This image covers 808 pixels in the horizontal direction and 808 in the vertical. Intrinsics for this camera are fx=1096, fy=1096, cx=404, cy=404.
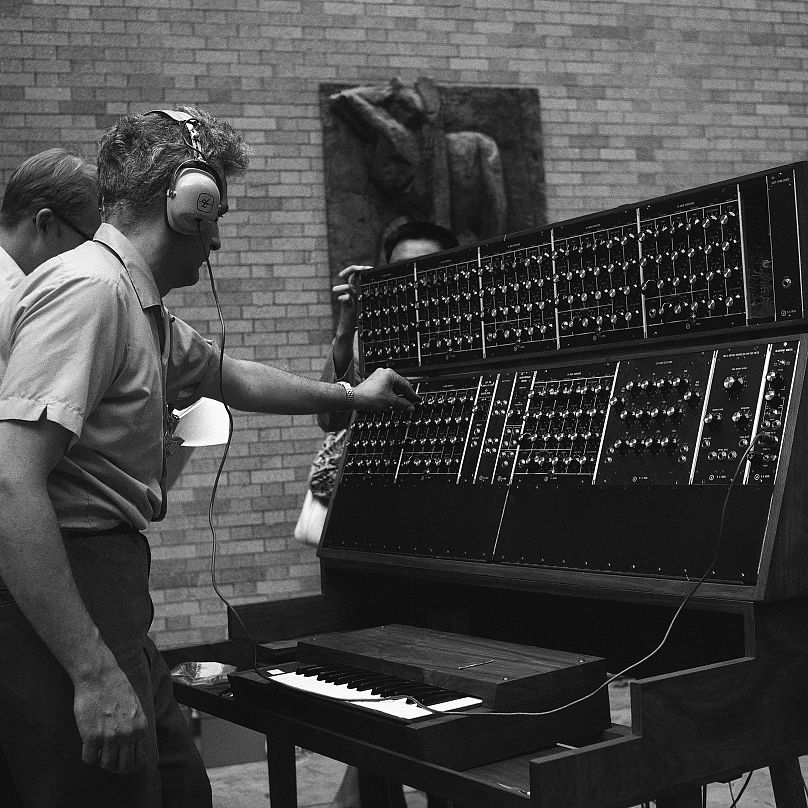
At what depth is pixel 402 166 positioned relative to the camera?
252 inches

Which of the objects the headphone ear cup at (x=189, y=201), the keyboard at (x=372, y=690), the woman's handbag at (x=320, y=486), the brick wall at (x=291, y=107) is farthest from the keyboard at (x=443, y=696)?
the brick wall at (x=291, y=107)

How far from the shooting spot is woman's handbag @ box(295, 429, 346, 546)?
12.9 ft

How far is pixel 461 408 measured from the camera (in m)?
2.67

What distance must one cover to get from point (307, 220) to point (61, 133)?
145 centimetres

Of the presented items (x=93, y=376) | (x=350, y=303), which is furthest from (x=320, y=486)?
(x=93, y=376)

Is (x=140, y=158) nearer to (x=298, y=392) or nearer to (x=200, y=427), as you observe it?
(x=298, y=392)

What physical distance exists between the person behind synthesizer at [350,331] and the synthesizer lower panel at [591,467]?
0.41 metres

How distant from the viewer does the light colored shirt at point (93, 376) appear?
1.77 m

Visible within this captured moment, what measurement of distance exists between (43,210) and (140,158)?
3.07ft

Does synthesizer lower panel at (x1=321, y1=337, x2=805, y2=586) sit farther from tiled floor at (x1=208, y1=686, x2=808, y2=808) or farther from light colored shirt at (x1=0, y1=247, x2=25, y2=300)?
tiled floor at (x1=208, y1=686, x2=808, y2=808)

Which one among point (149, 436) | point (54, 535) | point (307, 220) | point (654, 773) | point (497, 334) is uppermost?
point (307, 220)

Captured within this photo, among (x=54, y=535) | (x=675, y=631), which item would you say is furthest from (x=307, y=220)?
(x=54, y=535)

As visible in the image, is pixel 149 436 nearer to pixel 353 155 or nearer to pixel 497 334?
pixel 497 334

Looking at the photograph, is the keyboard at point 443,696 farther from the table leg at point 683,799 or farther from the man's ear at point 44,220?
the man's ear at point 44,220
